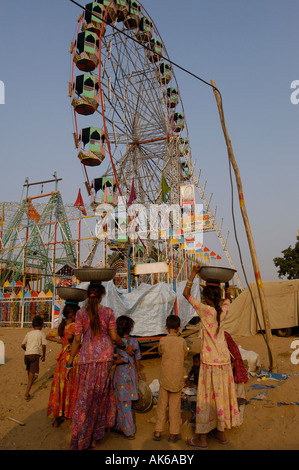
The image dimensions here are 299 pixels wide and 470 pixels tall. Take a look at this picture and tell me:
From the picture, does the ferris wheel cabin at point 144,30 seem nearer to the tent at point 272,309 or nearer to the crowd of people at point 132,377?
the tent at point 272,309

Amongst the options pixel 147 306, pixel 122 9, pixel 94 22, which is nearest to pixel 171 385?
pixel 147 306

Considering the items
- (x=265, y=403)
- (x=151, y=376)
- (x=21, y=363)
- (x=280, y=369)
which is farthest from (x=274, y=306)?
(x=21, y=363)

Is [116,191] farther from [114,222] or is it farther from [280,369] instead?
[280,369]

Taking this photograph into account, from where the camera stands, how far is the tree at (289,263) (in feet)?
81.7

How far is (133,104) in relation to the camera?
19.8 meters

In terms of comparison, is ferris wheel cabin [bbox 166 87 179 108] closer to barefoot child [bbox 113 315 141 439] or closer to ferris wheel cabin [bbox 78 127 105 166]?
ferris wheel cabin [bbox 78 127 105 166]

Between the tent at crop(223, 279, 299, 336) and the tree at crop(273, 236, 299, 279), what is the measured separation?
15.3 metres

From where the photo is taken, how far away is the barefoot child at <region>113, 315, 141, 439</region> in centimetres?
326

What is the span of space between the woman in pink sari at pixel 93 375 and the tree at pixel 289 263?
80.6 feet

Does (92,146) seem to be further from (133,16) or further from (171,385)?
(171,385)

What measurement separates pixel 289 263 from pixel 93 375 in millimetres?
25190

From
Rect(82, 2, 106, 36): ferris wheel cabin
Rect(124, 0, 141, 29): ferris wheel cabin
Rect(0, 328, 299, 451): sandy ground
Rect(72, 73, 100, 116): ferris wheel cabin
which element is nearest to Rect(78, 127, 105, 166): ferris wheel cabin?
Rect(72, 73, 100, 116): ferris wheel cabin

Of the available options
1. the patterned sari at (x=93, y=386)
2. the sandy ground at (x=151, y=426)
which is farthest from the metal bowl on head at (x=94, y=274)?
the sandy ground at (x=151, y=426)

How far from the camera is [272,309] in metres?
10.7
